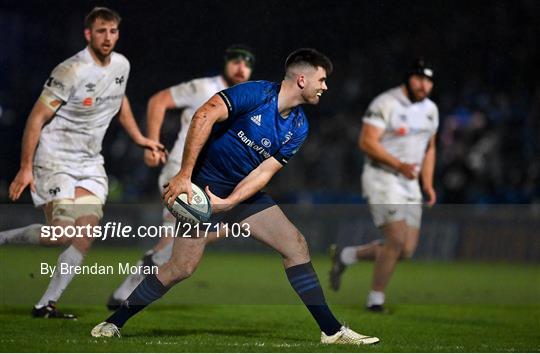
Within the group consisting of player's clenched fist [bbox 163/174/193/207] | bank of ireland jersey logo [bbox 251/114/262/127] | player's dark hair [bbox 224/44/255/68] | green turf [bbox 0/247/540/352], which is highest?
player's dark hair [bbox 224/44/255/68]

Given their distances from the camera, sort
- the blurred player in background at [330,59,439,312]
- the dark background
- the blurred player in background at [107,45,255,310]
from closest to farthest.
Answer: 1. the blurred player in background at [107,45,255,310]
2. the dark background
3. the blurred player in background at [330,59,439,312]

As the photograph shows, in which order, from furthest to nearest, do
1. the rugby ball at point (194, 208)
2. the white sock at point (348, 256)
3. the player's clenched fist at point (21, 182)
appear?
the white sock at point (348, 256), the player's clenched fist at point (21, 182), the rugby ball at point (194, 208)

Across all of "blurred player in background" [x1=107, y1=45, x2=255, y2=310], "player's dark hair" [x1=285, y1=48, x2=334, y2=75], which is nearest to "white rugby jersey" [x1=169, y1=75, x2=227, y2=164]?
"blurred player in background" [x1=107, y1=45, x2=255, y2=310]

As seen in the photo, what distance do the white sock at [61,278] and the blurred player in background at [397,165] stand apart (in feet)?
10.4

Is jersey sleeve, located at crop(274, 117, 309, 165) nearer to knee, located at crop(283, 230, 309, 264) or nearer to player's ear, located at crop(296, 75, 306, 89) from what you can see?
player's ear, located at crop(296, 75, 306, 89)

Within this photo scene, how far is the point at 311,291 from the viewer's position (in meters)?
8.48

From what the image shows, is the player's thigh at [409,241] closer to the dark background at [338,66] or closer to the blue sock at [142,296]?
the dark background at [338,66]

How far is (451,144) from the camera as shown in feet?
64.7

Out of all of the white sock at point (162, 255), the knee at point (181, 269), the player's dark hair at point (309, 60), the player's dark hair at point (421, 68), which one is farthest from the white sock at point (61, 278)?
the player's dark hair at point (421, 68)

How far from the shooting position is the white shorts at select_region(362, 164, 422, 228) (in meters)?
11.8

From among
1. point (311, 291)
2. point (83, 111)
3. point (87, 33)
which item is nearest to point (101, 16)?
point (87, 33)

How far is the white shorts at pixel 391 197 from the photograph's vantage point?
1177 centimetres

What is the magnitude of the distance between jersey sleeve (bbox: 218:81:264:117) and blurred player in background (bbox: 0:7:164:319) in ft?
6.38

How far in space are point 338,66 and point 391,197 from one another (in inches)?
91.2
